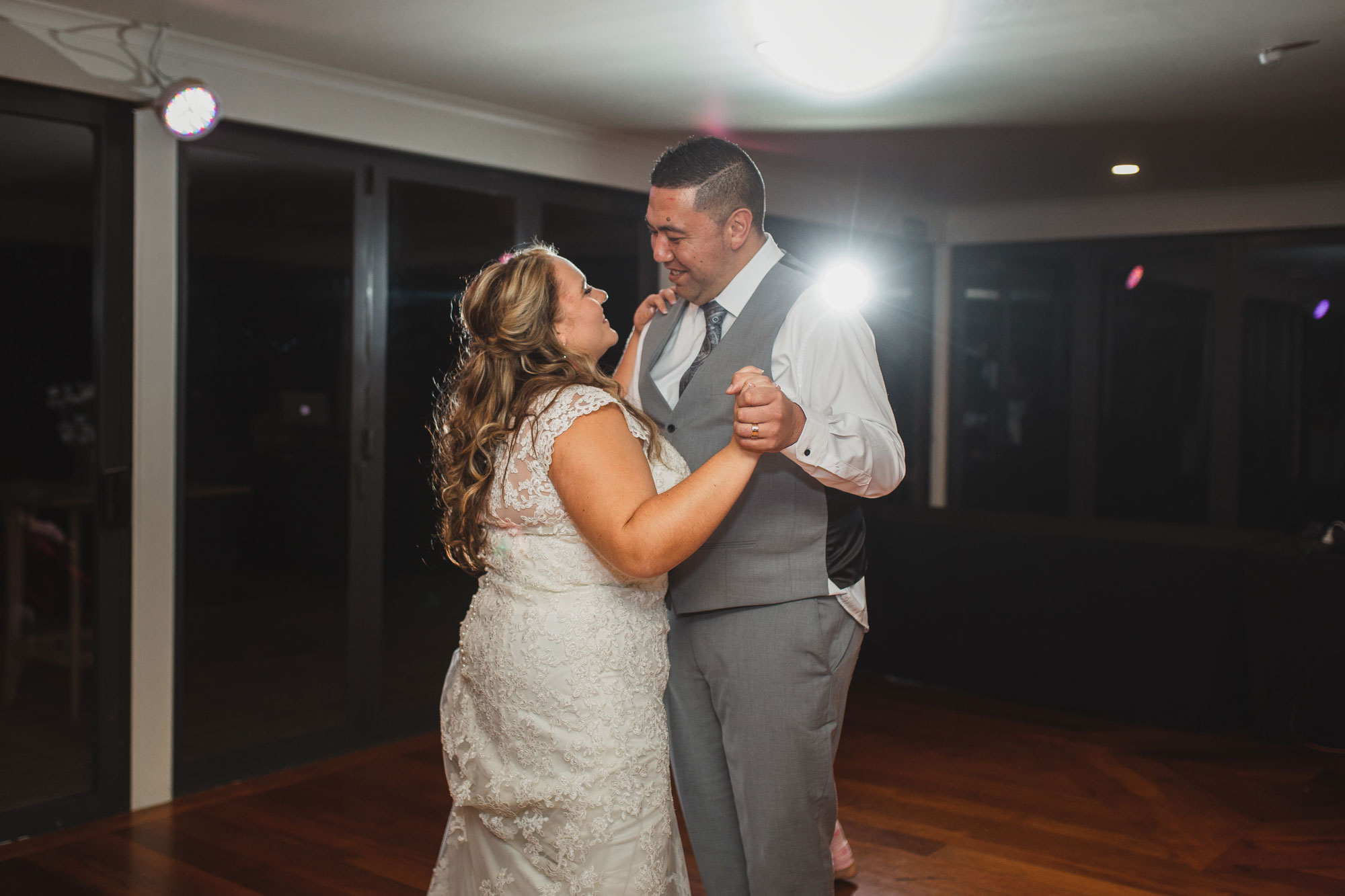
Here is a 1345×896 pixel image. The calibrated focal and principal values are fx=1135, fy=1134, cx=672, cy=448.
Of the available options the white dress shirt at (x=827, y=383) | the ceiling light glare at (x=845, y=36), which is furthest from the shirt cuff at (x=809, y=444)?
the ceiling light glare at (x=845, y=36)

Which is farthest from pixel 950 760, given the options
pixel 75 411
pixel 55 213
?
pixel 55 213

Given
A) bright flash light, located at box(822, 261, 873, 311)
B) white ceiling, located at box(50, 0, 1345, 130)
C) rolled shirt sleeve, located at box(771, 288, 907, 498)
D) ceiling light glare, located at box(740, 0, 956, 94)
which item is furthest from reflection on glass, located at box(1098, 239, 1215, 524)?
rolled shirt sleeve, located at box(771, 288, 907, 498)

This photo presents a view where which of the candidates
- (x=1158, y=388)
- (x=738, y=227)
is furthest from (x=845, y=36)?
(x=1158, y=388)

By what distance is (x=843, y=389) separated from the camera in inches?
76.1

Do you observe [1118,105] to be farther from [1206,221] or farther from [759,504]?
[759,504]

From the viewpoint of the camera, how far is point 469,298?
1.84 meters

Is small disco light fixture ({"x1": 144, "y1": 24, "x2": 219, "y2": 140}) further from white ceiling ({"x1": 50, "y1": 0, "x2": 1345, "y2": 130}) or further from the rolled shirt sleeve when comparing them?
the rolled shirt sleeve

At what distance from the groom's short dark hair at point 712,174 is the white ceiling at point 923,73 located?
1270 millimetres

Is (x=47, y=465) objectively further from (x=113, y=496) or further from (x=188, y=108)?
(x=188, y=108)

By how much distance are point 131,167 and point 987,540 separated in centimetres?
349

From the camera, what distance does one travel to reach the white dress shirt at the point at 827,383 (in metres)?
1.76

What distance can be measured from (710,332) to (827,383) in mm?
266

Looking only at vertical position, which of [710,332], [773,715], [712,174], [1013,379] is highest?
[712,174]

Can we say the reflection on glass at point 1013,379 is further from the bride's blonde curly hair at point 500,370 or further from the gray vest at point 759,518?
the bride's blonde curly hair at point 500,370
